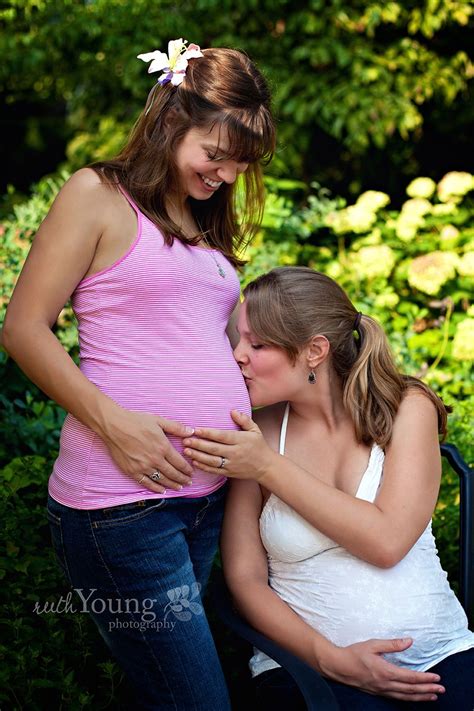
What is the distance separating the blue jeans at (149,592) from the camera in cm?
192

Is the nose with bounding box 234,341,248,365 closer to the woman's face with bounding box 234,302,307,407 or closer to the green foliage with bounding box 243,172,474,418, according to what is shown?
the woman's face with bounding box 234,302,307,407

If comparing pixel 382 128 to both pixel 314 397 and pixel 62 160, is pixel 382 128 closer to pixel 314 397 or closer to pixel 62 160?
pixel 314 397

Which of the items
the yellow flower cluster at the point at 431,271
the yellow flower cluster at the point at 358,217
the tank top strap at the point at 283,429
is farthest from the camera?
the yellow flower cluster at the point at 358,217

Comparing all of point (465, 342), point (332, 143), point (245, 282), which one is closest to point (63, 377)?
point (245, 282)

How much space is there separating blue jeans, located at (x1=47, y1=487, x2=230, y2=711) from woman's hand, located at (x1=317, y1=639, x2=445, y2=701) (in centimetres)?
33

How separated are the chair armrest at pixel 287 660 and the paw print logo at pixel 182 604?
10.1 inches

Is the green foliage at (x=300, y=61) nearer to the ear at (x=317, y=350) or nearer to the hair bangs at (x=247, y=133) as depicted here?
the hair bangs at (x=247, y=133)

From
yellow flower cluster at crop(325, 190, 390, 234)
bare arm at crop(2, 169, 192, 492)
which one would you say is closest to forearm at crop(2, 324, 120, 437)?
bare arm at crop(2, 169, 192, 492)

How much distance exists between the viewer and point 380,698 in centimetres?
216

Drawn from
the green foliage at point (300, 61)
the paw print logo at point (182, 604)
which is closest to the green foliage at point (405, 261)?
the green foliage at point (300, 61)

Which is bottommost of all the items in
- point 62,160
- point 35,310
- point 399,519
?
point 62,160

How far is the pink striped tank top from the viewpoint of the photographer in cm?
194

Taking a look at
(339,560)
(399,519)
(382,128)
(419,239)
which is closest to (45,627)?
(339,560)

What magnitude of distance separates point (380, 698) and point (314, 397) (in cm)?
77
